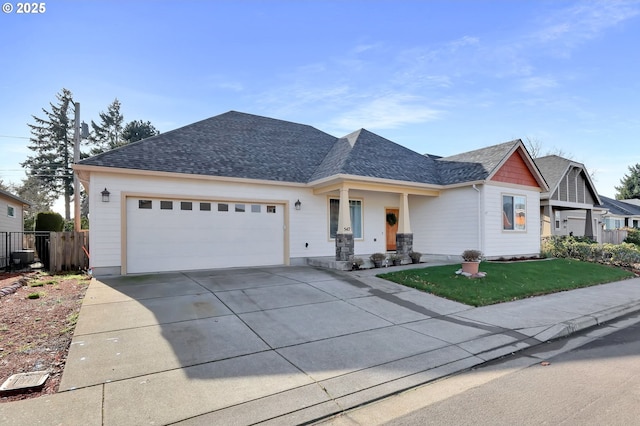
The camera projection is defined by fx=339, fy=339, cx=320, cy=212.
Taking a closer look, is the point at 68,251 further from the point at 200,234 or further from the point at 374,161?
the point at 374,161

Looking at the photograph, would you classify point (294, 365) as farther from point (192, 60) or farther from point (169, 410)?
point (192, 60)

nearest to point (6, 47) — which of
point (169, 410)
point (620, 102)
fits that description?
point (169, 410)

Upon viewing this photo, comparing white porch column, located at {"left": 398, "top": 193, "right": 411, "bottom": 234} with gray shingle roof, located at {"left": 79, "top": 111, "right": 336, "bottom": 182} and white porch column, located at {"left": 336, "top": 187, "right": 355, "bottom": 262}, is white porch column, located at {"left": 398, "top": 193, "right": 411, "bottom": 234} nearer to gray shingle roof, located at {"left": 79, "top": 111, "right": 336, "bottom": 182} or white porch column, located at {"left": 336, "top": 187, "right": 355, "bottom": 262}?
white porch column, located at {"left": 336, "top": 187, "right": 355, "bottom": 262}

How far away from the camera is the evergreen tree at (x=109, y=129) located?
4056 centimetres

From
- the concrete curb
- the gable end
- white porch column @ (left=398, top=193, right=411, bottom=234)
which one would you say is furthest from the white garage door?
the gable end

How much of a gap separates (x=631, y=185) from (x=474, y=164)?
5175 centimetres

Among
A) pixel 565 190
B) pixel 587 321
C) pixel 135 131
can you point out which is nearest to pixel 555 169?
pixel 565 190

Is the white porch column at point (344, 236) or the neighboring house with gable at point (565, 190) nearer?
the white porch column at point (344, 236)

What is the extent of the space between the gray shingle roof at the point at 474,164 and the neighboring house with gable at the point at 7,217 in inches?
728

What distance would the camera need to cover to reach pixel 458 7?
9.84 m

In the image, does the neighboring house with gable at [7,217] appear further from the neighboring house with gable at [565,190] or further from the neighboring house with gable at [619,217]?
the neighboring house with gable at [619,217]

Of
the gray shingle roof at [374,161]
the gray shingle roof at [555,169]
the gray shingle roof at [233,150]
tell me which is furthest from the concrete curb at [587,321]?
the gray shingle roof at [555,169]

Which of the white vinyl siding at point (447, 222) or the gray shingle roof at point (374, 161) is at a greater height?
the gray shingle roof at point (374, 161)

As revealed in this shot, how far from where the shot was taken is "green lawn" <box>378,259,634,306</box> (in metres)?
8.86
